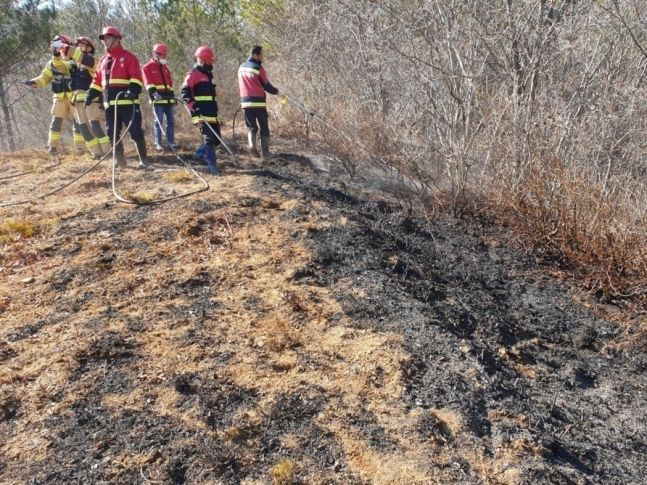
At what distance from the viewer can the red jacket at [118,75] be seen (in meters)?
5.77

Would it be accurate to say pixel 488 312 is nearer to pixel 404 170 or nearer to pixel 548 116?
pixel 548 116

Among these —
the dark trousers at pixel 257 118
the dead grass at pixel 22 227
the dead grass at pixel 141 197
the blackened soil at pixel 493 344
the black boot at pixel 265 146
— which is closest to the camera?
the blackened soil at pixel 493 344

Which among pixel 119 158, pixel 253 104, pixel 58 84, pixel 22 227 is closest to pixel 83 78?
pixel 58 84

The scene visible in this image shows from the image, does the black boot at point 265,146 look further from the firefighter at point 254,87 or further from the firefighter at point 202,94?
the firefighter at point 202,94

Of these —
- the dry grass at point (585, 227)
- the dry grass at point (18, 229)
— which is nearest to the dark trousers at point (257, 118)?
the dry grass at point (18, 229)

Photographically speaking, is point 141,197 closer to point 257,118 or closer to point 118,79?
point 118,79

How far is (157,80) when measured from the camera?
22.6ft

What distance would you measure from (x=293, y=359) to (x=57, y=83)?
6.14 meters

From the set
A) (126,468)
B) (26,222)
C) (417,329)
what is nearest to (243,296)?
(417,329)

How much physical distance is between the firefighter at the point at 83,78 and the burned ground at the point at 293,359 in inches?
98.0

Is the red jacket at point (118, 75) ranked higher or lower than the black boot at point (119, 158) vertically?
higher

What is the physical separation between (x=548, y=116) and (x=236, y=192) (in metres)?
3.19

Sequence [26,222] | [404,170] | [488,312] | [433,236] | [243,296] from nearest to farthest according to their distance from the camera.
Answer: [243,296]
[488,312]
[26,222]
[433,236]
[404,170]

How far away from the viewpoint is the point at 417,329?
323cm
